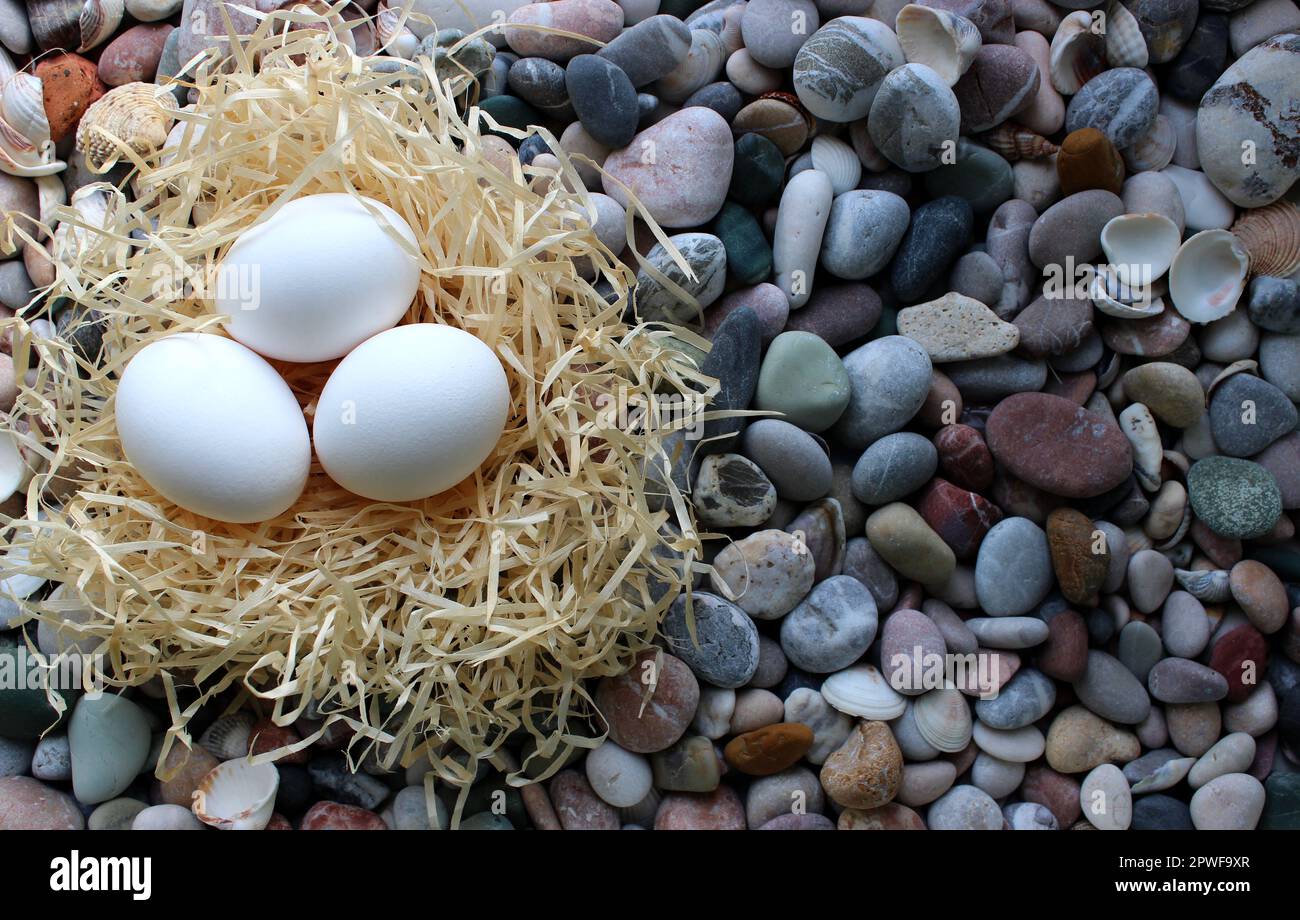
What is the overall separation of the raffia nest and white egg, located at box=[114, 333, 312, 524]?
0.04 meters

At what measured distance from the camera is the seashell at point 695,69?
102 centimetres

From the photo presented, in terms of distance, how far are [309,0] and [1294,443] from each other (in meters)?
1.13

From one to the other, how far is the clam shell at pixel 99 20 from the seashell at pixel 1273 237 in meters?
1.23

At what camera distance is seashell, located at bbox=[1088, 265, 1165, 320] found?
1000 mm

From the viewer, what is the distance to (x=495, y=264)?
912 millimetres

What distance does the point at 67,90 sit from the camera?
1.05 meters

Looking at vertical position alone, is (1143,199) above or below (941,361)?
above

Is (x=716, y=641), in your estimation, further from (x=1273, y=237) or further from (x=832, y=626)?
(x=1273, y=237)

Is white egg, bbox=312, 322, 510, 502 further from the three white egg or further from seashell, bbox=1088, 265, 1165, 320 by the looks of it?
seashell, bbox=1088, 265, 1165, 320

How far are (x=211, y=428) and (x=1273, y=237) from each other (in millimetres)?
1055

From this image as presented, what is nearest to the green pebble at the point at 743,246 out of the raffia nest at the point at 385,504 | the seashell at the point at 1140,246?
the raffia nest at the point at 385,504

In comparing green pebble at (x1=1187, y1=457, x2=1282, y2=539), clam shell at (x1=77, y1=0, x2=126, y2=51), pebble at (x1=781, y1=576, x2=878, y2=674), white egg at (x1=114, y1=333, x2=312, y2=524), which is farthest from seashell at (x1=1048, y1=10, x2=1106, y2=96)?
clam shell at (x1=77, y1=0, x2=126, y2=51)
